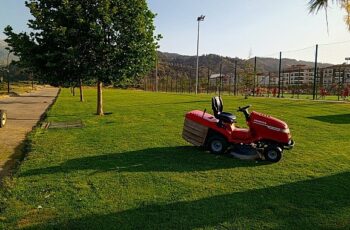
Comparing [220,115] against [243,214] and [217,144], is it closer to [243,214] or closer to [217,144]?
[217,144]

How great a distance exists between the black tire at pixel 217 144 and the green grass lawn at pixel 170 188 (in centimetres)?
19

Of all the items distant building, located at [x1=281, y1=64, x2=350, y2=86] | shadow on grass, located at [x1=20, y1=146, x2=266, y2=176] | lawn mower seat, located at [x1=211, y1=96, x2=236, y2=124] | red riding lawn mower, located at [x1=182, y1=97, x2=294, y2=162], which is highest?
distant building, located at [x1=281, y1=64, x2=350, y2=86]

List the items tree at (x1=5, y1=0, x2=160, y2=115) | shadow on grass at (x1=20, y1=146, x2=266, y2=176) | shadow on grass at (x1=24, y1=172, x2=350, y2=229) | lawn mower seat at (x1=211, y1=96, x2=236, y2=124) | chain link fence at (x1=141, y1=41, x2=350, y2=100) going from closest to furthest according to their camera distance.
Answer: shadow on grass at (x1=24, y1=172, x2=350, y2=229) < shadow on grass at (x1=20, y1=146, x2=266, y2=176) < lawn mower seat at (x1=211, y1=96, x2=236, y2=124) < tree at (x1=5, y1=0, x2=160, y2=115) < chain link fence at (x1=141, y1=41, x2=350, y2=100)

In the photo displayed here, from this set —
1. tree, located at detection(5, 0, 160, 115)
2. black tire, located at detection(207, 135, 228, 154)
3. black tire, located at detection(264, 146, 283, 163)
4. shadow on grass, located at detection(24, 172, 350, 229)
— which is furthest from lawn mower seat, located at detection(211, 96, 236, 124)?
tree, located at detection(5, 0, 160, 115)

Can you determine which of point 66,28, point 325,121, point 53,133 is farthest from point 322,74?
point 53,133

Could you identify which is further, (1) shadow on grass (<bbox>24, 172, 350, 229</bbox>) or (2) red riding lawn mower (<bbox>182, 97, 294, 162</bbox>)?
(2) red riding lawn mower (<bbox>182, 97, 294, 162</bbox>)

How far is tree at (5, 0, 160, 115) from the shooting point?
16.0 m

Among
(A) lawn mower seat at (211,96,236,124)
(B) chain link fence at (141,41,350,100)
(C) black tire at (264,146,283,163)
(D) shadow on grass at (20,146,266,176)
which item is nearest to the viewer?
(D) shadow on grass at (20,146,266,176)

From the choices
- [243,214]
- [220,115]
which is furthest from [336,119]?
[243,214]

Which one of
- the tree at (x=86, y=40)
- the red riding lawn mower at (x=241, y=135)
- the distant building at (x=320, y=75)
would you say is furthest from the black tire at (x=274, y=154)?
the distant building at (x=320, y=75)

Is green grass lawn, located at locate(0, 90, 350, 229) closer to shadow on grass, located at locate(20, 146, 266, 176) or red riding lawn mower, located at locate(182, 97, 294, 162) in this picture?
shadow on grass, located at locate(20, 146, 266, 176)

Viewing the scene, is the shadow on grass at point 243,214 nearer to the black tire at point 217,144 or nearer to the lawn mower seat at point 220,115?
the black tire at point 217,144

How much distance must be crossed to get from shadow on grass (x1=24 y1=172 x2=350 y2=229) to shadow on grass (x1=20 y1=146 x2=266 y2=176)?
5.83ft

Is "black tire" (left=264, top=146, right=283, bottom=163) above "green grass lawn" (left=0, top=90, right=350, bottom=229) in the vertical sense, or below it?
above
